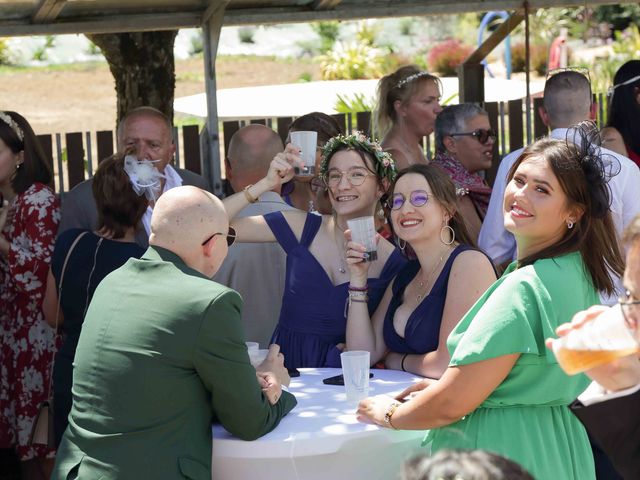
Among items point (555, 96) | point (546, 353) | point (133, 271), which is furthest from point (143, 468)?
point (555, 96)

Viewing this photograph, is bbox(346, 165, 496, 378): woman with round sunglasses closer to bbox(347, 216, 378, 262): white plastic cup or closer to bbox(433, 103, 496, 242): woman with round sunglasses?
bbox(347, 216, 378, 262): white plastic cup

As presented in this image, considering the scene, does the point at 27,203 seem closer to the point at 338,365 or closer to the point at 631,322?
the point at 338,365

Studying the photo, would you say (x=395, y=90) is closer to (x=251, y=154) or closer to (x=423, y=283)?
(x=251, y=154)

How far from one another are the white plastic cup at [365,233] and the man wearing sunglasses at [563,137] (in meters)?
0.97

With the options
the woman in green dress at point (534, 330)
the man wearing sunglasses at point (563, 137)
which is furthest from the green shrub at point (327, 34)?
the woman in green dress at point (534, 330)

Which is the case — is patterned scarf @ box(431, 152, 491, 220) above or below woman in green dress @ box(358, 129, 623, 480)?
above

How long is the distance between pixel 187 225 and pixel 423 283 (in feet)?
3.47

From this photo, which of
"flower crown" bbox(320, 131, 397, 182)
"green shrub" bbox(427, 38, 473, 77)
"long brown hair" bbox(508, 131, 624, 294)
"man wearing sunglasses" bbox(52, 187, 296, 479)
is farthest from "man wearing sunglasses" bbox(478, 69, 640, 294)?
"green shrub" bbox(427, 38, 473, 77)

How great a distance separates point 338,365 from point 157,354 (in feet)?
4.11

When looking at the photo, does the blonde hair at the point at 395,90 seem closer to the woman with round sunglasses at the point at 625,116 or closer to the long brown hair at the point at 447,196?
the woman with round sunglasses at the point at 625,116

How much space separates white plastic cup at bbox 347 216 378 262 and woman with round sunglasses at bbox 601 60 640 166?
8.23 feet

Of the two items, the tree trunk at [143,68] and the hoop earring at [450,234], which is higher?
the tree trunk at [143,68]

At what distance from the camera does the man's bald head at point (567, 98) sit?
538cm

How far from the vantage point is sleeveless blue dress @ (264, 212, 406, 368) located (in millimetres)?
4215
